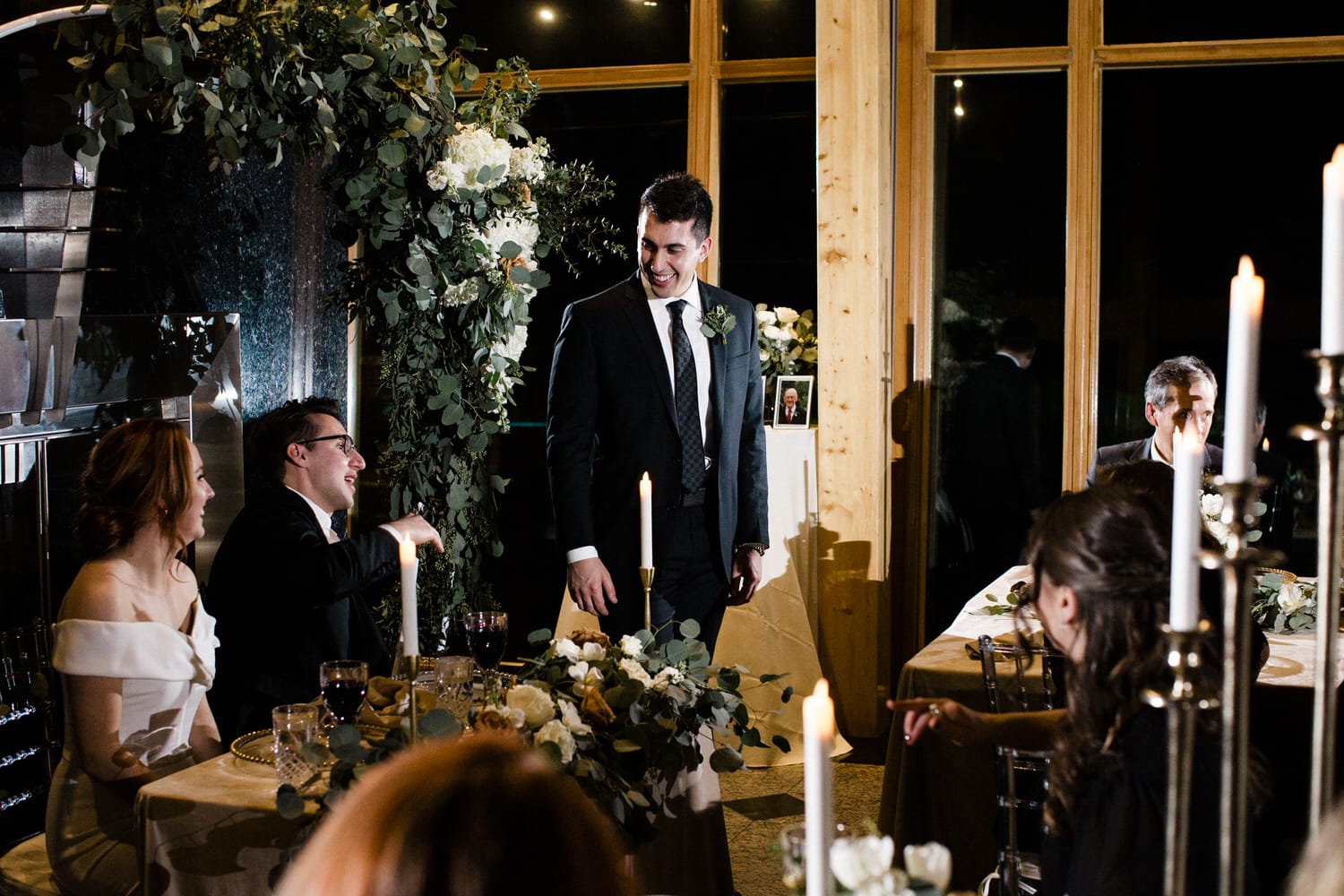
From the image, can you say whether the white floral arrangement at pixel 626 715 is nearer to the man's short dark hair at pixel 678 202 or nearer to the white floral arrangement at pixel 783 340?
the man's short dark hair at pixel 678 202

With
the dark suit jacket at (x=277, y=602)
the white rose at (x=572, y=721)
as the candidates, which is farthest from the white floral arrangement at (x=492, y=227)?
the white rose at (x=572, y=721)

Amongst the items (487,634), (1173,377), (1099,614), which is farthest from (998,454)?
(1099,614)

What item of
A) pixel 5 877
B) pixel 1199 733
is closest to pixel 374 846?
pixel 1199 733

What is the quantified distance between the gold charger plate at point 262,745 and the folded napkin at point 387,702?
0.02 m

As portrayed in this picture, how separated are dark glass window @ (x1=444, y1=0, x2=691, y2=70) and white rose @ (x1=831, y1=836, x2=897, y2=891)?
4679mm

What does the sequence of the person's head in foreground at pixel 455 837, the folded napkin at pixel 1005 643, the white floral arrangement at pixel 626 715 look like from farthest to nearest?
1. the folded napkin at pixel 1005 643
2. the white floral arrangement at pixel 626 715
3. the person's head in foreground at pixel 455 837

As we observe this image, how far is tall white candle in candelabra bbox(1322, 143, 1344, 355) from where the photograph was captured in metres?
0.86

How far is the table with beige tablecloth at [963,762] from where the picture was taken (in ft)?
8.29

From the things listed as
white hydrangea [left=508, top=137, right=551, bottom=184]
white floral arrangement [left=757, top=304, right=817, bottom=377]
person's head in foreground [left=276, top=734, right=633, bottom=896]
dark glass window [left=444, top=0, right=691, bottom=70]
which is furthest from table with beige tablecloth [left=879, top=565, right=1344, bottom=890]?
dark glass window [left=444, top=0, right=691, bottom=70]

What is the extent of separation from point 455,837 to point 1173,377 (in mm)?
3262

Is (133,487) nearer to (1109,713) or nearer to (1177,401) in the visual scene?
(1109,713)

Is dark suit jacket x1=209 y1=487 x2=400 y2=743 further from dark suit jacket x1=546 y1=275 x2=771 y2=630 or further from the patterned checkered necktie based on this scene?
the patterned checkered necktie

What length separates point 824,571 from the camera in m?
4.81

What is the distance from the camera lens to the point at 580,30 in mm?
5383
